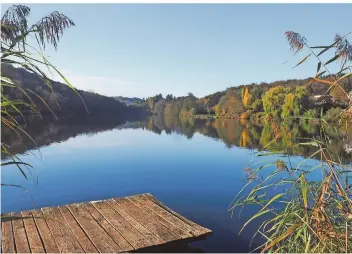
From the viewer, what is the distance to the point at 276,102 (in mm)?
4418

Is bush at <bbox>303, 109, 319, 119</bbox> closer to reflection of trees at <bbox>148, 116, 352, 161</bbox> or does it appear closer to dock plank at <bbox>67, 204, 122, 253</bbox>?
reflection of trees at <bbox>148, 116, 352, 161</bbox>

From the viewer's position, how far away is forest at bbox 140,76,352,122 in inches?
75.6

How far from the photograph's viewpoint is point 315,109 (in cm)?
227

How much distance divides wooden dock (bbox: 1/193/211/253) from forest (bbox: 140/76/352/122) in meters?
2.86

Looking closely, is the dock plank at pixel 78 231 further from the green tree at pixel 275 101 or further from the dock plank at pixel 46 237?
the green tree at pixel 275 101

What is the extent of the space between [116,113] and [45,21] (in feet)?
464

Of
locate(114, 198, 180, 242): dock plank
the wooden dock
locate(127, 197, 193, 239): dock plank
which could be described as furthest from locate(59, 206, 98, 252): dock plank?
locate(127, 197, 193, 239): dock plank

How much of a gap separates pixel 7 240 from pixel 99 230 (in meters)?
1.65

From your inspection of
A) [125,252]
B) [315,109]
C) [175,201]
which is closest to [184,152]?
[175,201]

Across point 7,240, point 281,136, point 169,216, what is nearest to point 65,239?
point 7,240

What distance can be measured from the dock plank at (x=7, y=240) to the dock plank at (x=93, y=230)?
1306 millimetres

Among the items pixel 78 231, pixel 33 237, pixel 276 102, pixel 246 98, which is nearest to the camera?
pixel 276 102

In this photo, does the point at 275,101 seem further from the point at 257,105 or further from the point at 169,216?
the point at 257,105

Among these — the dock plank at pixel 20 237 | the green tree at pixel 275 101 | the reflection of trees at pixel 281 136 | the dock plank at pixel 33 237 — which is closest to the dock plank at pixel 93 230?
the dock plank at pixel 33 237
